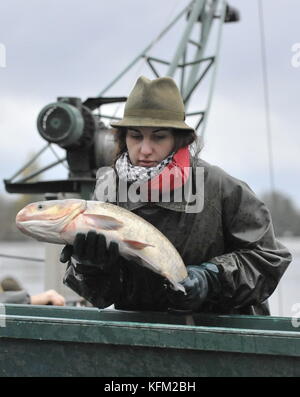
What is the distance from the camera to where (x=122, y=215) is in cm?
352

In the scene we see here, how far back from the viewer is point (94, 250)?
3482 millimetres

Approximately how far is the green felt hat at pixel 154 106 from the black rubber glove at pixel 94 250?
65 centimetres

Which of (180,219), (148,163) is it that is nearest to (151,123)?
(148,163)

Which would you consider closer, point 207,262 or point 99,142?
point 207,262

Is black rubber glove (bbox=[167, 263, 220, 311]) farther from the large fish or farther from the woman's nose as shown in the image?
the woman's nose

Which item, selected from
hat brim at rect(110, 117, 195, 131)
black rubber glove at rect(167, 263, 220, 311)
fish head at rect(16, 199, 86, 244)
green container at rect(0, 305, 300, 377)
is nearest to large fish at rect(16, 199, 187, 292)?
fish head at rect(16, 199, 86, 244)

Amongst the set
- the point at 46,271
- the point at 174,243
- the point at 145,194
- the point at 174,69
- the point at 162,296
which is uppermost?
the point at 174,69

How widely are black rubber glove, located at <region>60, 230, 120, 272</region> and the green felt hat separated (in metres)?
0.65

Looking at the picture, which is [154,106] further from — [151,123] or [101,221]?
[101,221]

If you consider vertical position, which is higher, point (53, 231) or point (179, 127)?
point (179, 127)

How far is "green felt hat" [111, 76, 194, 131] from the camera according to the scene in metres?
3.81
